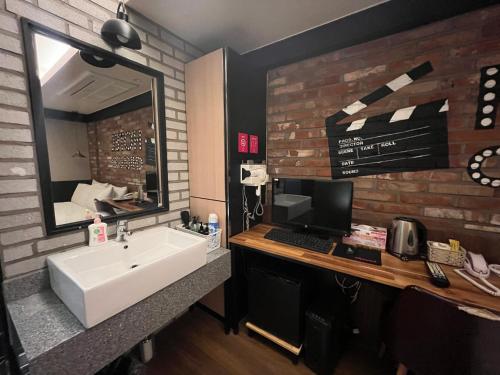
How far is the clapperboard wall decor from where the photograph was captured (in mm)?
1228

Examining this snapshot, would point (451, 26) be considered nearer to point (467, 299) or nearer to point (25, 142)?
point (467, 299)

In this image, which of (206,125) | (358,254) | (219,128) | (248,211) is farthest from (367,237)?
(206,125)

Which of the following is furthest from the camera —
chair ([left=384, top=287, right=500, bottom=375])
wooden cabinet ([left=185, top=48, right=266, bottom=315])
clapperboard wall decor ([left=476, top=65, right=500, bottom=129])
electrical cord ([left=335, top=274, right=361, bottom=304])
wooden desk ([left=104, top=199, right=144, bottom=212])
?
electrical cord ([left=335, top=274, right=361, bottom=304])

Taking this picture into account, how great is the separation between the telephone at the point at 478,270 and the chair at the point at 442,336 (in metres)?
0.38

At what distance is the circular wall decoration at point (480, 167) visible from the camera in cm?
125

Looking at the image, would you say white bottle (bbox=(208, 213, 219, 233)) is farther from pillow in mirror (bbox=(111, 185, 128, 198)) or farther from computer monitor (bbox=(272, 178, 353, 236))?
pillow in mirror (bbox=(111, 185, 128, 198))

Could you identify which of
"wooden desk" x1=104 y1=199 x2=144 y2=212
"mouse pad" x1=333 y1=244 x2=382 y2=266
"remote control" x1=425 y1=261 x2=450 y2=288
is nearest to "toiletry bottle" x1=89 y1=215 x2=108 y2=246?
"wooden desk" x1=104 y1=199 x2=144 y2=212

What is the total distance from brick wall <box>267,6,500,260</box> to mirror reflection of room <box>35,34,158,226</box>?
1306 millimetres

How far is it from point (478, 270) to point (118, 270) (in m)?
2.10

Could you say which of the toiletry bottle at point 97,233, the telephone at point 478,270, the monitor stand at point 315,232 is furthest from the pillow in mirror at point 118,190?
the telephone at point 478,270

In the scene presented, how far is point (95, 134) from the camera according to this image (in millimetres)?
1339

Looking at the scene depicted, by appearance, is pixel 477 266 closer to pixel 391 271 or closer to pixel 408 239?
pixel 408 239

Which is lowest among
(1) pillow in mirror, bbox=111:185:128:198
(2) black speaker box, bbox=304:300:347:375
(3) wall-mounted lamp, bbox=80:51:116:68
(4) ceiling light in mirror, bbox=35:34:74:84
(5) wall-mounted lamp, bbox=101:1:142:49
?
(2) black speaker box, bbox=304:300:347:375

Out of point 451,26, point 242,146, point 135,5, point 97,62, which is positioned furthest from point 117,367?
point 451,26
